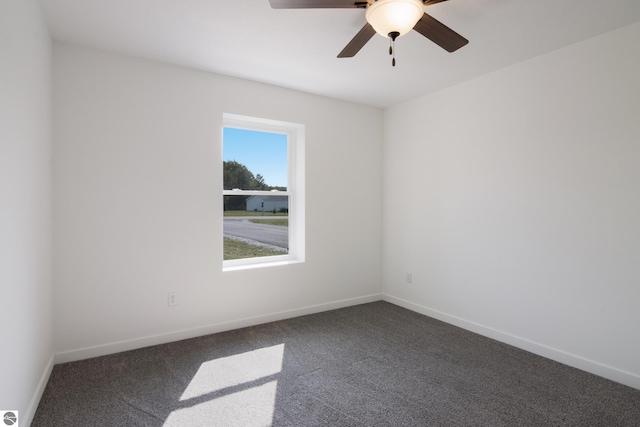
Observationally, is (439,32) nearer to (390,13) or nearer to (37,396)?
(390,13)

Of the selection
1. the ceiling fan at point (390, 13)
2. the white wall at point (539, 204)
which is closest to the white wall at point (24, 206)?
the ceiling fan at point (390, 13)

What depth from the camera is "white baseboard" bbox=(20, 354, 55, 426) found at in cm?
183

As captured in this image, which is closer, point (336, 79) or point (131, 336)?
point (131, 336)

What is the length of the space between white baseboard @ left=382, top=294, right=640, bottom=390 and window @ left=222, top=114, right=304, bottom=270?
170 centimetres

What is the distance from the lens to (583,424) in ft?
6.41

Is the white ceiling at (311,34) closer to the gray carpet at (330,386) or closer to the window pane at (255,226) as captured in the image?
the window pane at (255,226)

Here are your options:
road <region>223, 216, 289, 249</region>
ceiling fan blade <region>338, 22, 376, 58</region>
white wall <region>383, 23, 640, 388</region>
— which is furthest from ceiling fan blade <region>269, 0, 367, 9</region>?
road <region>223, 216, 289, 249</region>

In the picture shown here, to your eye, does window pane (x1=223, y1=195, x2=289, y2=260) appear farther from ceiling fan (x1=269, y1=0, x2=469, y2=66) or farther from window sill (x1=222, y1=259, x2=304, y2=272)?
ceiling fan (x1=269, y1=0, x2=469, y2=66)

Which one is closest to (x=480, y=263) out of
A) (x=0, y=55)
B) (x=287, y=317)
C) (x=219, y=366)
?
(x=287, y=317)

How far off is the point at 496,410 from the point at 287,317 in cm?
219

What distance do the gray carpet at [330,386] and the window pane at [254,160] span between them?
1.63m

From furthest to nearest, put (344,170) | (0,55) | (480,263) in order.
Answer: (344,170) < (480,263) < (0,55)

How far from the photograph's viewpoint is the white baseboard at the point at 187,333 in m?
2.68

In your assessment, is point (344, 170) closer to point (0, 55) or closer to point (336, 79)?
point (336, 79)
